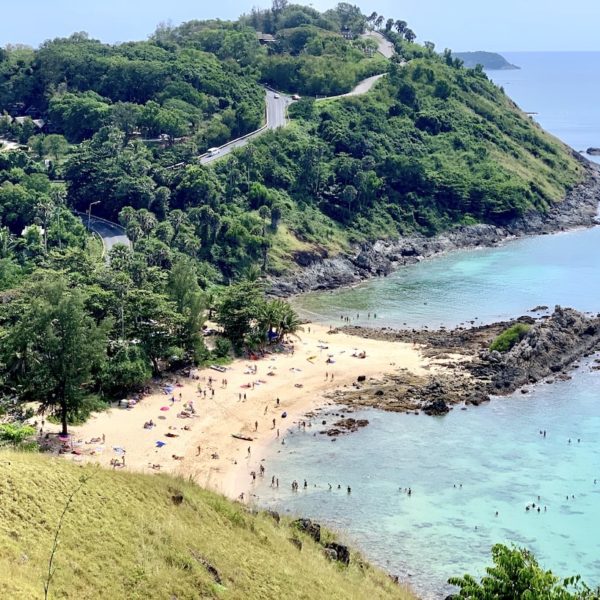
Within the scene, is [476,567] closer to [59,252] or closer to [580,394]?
[580,394]

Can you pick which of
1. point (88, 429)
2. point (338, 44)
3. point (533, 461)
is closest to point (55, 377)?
point (88, 429)

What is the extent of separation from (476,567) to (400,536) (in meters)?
4.69

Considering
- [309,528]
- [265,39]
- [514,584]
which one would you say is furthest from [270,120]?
[514,584]

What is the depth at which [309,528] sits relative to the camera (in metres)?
43.0

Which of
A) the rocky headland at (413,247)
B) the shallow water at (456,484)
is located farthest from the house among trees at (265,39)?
the shallow water at (456,484)

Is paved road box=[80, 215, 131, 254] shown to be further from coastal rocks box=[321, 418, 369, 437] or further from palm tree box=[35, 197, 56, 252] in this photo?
coastal rocks box=[321, 418, 369, 437]

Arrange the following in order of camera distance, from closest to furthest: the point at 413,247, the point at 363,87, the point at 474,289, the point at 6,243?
1. the point at 6,243
2. the point at 474,289
3. the point at 413,247
4. the point at 363,87

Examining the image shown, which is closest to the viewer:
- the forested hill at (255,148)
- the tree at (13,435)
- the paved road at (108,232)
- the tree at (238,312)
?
the tree at (13,435)

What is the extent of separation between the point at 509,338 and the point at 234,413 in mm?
27196

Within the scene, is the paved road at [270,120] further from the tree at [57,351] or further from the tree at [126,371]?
the tree at [57,351]

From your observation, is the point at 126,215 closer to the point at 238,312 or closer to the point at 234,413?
the point at 238,312

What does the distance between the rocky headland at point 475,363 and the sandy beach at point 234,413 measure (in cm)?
194

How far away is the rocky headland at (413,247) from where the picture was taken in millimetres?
97188

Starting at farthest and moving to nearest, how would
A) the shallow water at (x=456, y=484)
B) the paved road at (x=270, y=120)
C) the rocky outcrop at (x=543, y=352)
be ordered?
the paved road at (x=270, y=120) → the rocky outcrop at (x=543, y=352) → the shallow water at (x=456, y=484)
